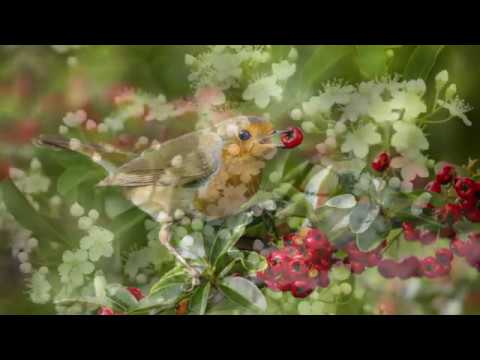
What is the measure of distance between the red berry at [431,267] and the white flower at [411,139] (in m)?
→ 0.28

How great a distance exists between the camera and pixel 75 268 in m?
1.59

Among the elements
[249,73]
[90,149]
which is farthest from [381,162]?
[90,149]

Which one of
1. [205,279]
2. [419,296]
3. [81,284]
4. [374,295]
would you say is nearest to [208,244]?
[205,279]

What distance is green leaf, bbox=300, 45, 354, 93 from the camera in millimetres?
1557

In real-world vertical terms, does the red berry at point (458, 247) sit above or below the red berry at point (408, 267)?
above

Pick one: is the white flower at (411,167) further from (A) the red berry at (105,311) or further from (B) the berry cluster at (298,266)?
(A) the red berry at (105,311)

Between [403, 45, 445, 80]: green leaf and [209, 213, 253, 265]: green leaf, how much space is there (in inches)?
21.9

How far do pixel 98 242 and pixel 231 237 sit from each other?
351 millimetres

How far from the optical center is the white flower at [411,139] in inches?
61.2

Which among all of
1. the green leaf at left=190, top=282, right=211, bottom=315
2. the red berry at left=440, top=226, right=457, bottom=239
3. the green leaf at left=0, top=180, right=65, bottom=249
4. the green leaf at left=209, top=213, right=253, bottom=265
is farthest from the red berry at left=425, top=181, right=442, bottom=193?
the green leaf at left=0, top=180, right=65, bottom=249

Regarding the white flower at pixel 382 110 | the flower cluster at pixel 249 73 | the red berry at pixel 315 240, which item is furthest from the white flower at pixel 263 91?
the red berry at pixel 315 240

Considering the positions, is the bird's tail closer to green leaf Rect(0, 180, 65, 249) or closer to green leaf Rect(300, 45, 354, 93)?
green leaf Rect(0, 180, 65, 249)

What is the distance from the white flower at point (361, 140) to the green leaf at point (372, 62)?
134mm

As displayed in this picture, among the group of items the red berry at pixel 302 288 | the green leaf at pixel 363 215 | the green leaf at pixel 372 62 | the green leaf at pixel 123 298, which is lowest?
the green leaf at pixel 123 298
